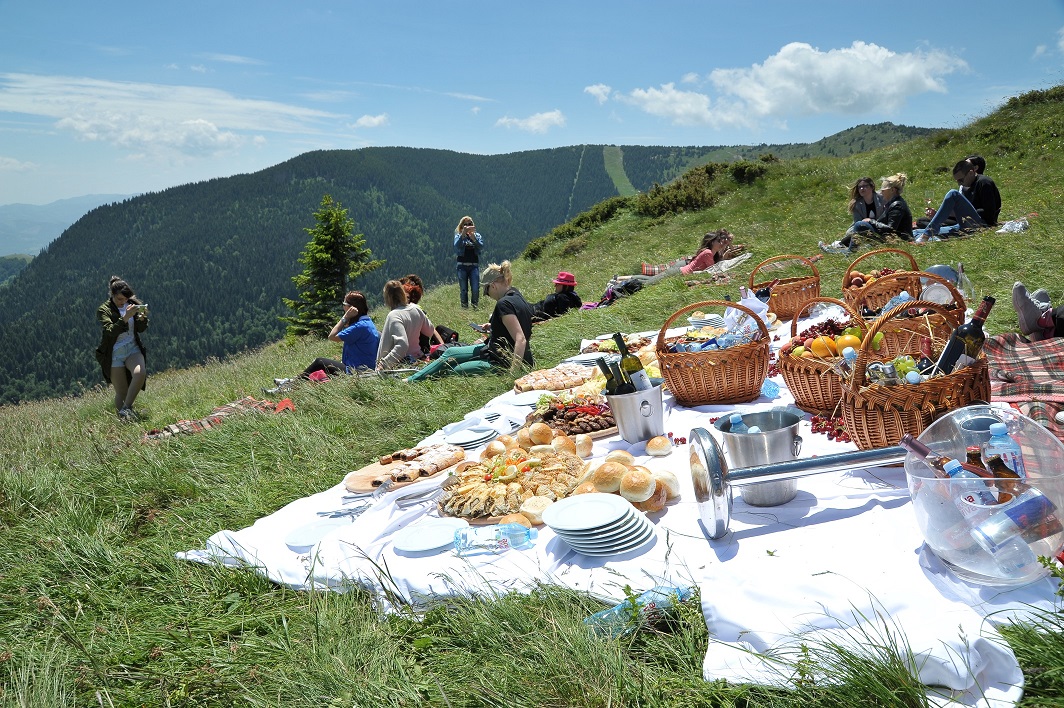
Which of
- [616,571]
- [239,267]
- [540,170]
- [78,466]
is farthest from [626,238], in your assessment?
[540,170]

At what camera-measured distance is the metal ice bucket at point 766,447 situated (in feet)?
7.88

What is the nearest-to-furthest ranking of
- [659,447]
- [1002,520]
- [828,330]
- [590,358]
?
[1002,520]
[659,447]
[828,330]
[590,358]

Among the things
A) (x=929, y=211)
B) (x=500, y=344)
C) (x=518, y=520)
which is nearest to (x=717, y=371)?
(x=518, y=520)

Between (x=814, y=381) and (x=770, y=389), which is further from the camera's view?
(x=770, y=389)

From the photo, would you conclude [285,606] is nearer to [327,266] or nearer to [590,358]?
[590,358]

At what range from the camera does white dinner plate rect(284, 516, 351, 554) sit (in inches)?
116

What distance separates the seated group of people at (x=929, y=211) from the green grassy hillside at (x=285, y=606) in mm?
614

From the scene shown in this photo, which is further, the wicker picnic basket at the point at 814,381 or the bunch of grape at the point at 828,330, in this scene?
the bunch of grape at the point at 828,330

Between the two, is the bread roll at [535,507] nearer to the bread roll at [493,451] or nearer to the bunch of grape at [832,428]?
the bread roll at [493,451]

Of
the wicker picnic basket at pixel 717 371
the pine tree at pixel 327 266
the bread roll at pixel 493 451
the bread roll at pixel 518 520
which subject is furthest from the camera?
the pine tree at pixel 327 266

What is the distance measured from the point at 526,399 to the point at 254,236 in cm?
13805

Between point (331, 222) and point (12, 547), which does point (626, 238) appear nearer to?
point (12, 547)

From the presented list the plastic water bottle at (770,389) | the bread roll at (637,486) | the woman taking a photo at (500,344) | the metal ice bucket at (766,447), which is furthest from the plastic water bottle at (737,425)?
the woman taking a photo at (500,344)

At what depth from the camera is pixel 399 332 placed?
23.4 feet
